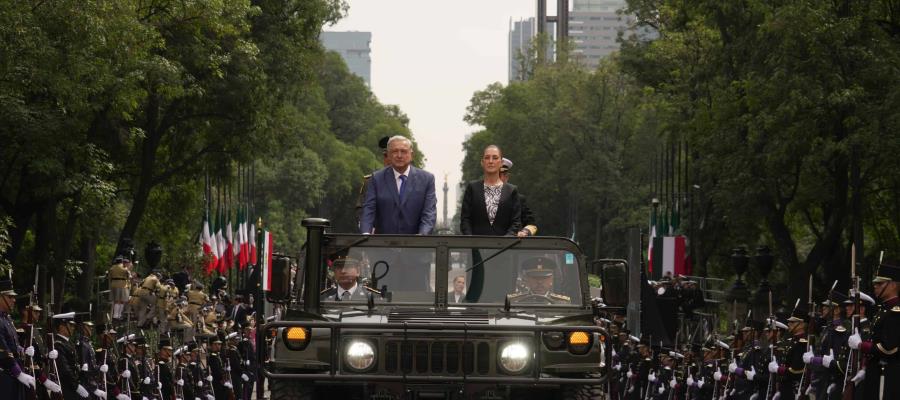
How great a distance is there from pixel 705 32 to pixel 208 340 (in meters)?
24.8

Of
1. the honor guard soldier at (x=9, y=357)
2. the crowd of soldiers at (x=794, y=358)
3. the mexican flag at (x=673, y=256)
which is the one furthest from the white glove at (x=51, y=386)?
the mexican flag at (x=673, y=256)

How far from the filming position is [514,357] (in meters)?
13.5

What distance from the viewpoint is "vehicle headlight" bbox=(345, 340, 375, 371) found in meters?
13.5

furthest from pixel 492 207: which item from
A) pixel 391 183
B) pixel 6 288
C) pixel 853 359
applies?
pixel 6 288

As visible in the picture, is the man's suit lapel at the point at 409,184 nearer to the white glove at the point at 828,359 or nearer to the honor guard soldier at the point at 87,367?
the white glove at the point at 828,359

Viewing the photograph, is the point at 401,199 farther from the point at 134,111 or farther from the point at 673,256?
the point at 673,256

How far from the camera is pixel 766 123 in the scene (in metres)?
40.0

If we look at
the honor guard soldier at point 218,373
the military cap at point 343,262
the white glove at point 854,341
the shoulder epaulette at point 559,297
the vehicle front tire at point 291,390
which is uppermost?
the military cap at point 343,262

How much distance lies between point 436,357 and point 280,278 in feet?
4.86

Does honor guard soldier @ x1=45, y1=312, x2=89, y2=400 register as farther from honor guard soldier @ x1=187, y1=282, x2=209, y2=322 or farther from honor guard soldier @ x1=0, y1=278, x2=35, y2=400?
honor guard soldier @ x1=187, y1=282, x2=209, y2=322

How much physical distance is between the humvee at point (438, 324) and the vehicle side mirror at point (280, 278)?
0.01 m

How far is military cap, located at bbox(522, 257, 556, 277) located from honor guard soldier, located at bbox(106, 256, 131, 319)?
75.9ft

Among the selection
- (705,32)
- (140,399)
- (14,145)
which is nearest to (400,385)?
(140,399)

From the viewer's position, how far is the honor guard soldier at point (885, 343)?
18891 mm
